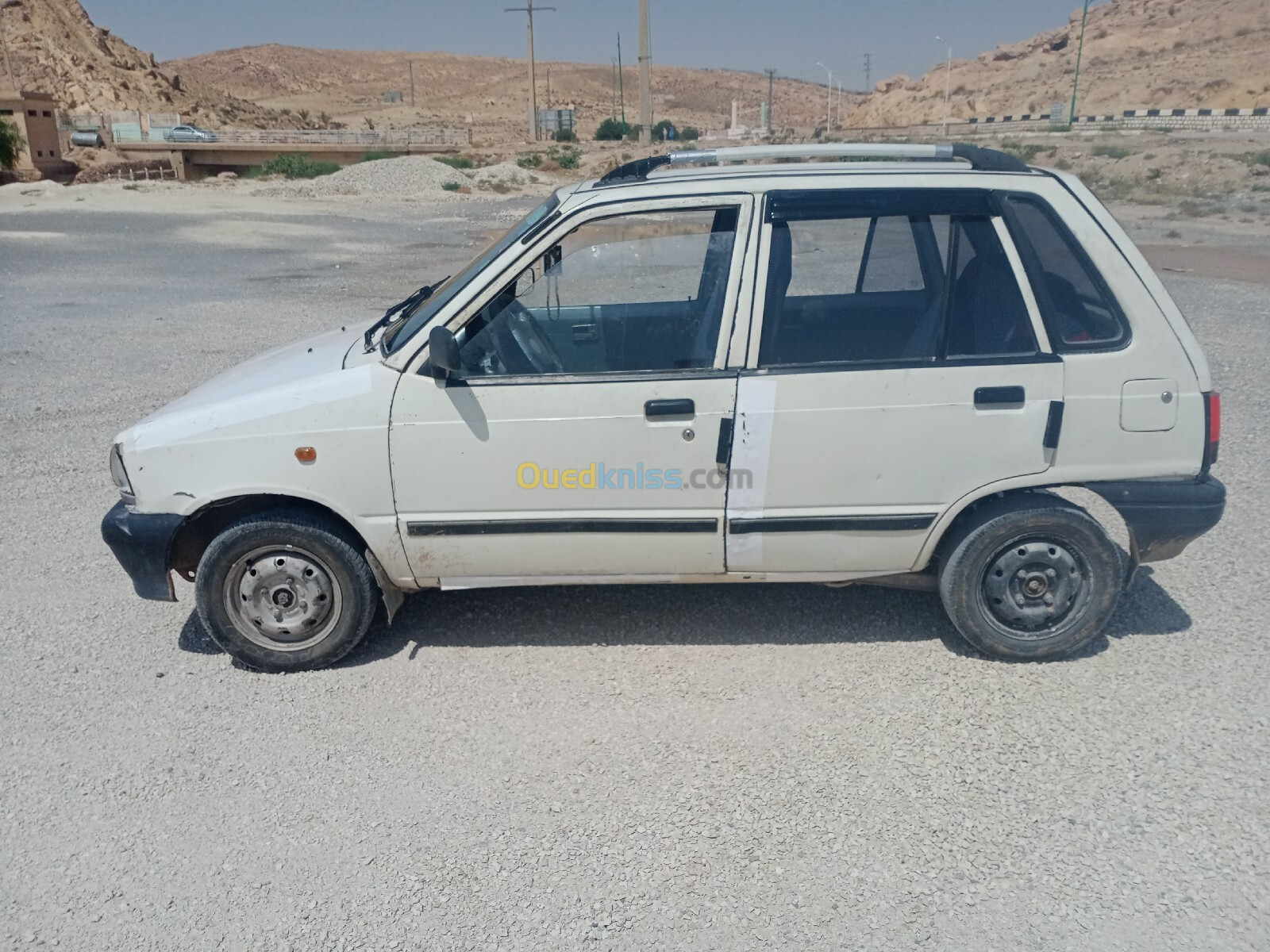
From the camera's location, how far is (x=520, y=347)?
4.23 meters

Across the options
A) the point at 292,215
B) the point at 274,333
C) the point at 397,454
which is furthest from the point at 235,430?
the point at 292,215

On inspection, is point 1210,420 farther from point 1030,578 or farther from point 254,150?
point 254,150

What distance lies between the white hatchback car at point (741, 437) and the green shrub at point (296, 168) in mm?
43208

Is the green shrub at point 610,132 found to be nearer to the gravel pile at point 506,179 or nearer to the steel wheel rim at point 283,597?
the gravel pile at point 506,179

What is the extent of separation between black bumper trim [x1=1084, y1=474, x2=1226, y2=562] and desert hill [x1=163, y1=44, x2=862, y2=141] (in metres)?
106

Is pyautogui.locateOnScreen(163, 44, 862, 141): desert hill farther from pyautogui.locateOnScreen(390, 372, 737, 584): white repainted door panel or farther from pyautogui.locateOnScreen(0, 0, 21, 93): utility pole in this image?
pyautogui.locateOnScreen(390, 372, 737, 584): white repainted door panel

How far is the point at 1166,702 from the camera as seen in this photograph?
4.04 metres

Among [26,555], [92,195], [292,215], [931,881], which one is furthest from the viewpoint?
[92,195]

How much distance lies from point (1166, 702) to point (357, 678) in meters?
3.29

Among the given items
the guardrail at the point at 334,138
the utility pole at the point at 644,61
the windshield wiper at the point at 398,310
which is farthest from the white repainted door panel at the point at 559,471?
the guardrail at the point at 334,138

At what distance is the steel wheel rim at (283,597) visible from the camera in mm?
4309

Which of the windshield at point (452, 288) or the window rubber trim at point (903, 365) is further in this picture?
the windshield at point (452, 288)

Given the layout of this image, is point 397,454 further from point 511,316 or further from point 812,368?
point 812,368

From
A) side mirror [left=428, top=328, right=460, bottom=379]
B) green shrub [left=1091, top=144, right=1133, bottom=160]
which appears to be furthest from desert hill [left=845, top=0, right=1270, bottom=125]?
side mirror [left=428, top=328, right=460, bottom=379]
